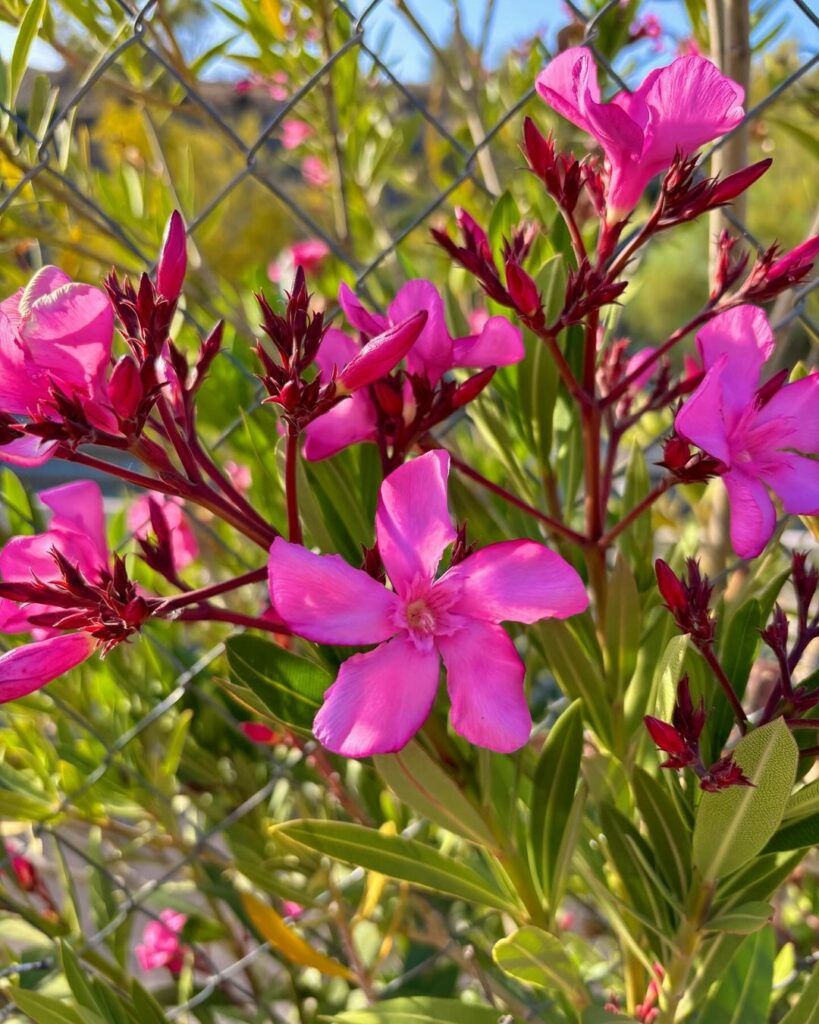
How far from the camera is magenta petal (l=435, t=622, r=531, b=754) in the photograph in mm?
478

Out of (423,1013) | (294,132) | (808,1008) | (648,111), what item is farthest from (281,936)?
(294,132)

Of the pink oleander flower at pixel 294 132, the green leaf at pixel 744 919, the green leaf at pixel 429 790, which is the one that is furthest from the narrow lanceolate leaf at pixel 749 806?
the pink oleander flower at pixel 294 132

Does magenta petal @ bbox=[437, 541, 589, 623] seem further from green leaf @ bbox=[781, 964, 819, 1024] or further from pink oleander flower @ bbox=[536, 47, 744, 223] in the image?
green leaf @ bbox=[781, 964, 819, 1024]

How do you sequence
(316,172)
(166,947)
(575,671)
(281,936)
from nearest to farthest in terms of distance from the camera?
(575,671)
(281,936)
(166,947)
(316,172)

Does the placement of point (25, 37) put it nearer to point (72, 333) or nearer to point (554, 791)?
point (72, 333)

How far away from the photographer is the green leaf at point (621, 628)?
2.19 feet

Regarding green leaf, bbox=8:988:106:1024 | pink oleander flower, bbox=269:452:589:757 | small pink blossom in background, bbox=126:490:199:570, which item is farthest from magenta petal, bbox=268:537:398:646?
small pink blossom in background, bbox=126:490:199:570

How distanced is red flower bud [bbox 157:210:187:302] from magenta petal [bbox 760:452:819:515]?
34 centimetres

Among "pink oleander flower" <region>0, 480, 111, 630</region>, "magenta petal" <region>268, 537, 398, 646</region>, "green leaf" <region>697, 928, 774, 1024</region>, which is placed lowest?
"green leaf" <region>697, 928, 774, 1024</region>

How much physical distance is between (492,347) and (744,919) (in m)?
0.37

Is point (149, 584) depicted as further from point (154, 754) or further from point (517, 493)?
point (517, 493)

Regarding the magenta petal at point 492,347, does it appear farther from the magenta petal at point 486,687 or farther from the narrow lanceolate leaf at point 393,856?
the narrow lanceolate leaf at point 393,856

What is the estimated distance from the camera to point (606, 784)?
0.70 meters

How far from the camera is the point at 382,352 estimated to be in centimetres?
49
